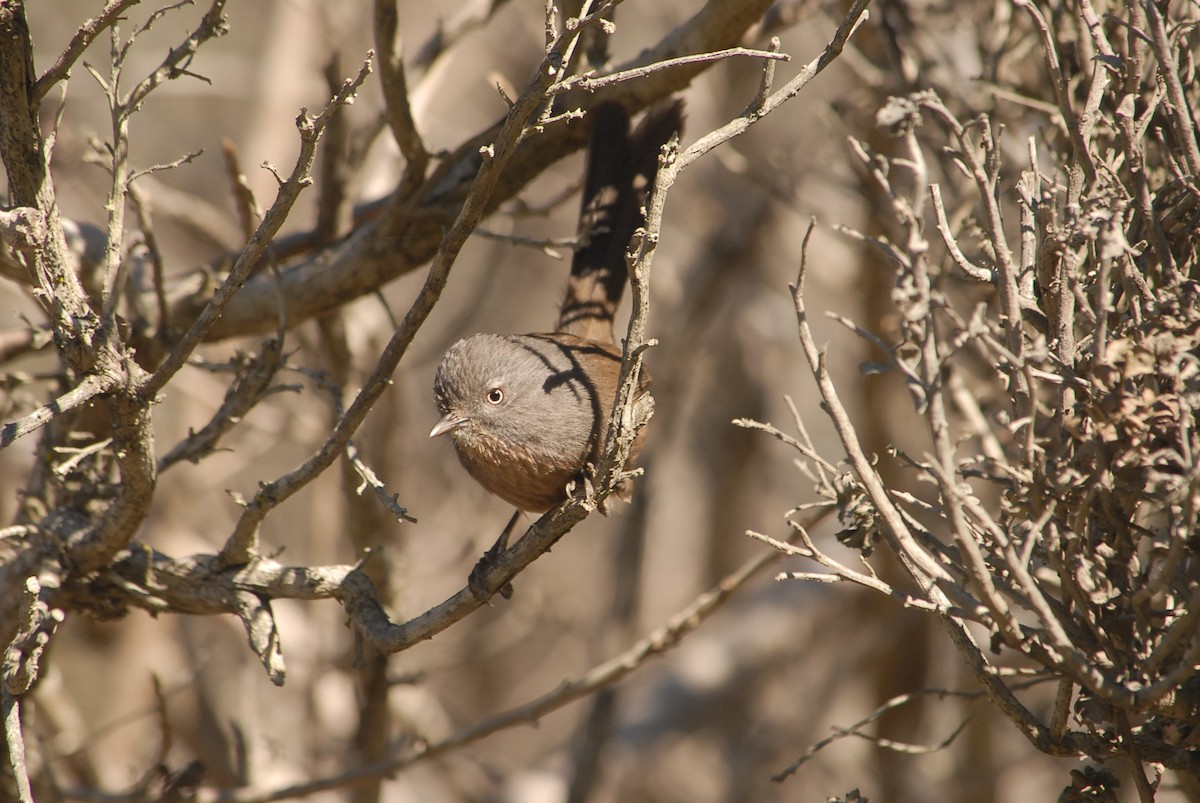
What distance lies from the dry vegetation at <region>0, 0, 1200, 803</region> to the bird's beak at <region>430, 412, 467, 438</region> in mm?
441

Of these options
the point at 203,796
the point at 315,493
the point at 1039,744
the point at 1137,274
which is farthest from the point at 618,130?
the point at 315,493

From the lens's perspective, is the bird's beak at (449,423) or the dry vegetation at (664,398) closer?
the dry vegetation at (664,398)

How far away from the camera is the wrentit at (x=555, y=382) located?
3.09m

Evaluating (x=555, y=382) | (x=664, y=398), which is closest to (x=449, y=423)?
(x=555, y=382)

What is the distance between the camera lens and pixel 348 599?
7.60 feet

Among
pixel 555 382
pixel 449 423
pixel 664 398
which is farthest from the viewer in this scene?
pixel 664 398

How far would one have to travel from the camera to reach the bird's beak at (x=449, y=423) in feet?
10.5

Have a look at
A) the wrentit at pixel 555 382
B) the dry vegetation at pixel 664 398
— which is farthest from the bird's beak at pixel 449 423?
the dry vegetation at pixel 664 398

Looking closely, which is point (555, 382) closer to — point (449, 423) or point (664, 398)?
point (449, 423)

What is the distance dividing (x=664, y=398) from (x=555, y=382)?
2.96 meters

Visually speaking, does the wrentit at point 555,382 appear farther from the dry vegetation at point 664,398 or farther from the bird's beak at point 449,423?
the dry vegetation at point 664,398

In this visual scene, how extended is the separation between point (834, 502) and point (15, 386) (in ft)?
7.15

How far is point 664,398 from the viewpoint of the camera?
596 centimetres

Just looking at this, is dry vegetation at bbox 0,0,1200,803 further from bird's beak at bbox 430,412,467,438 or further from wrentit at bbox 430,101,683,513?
bird's beak at bbox 430,412,467,438
